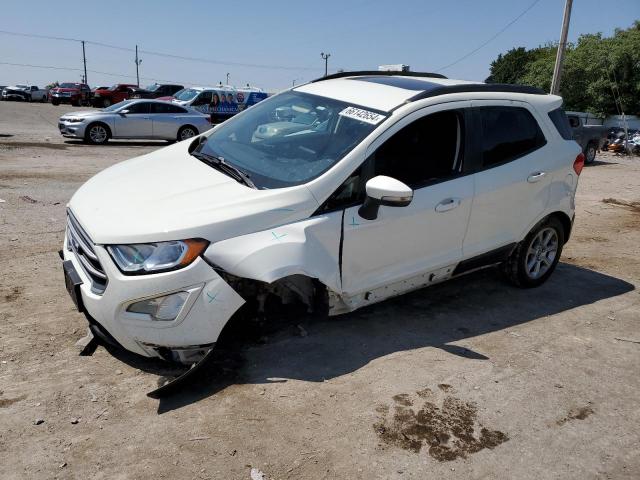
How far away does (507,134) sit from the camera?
14.9ft

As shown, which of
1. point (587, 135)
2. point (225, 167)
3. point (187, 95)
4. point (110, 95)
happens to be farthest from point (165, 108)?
point (110, 95)

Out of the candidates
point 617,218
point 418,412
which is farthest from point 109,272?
point 617,218

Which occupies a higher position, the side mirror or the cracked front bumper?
the side mirror

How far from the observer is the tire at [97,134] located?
1588 centimetres

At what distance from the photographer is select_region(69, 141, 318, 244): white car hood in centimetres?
308

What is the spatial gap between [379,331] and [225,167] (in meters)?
1.66

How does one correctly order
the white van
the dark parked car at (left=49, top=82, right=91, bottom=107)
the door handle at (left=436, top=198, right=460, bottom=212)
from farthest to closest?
the dark parked car at (left=49, top=82, right=91, bottom=107) < the white van < the door handle at (left=436, top=198, right=460, bottom=212)

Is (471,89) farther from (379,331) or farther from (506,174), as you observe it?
(379,331)

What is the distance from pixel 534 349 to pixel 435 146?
1.67m

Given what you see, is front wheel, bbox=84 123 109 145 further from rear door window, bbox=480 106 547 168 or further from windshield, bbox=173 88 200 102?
rear door window, bbox=480 106 547 168

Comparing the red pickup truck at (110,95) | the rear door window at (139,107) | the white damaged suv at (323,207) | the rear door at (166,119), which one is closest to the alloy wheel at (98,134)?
the rear door window at (139,107)

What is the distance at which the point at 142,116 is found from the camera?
55.1ft

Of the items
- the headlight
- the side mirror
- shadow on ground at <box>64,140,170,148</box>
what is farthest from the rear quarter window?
shadow on ground at <box>64,140,170,148</box>

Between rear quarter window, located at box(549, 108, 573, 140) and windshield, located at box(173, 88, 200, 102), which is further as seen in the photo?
windshield, located at box(173, 88, 200, 102)
